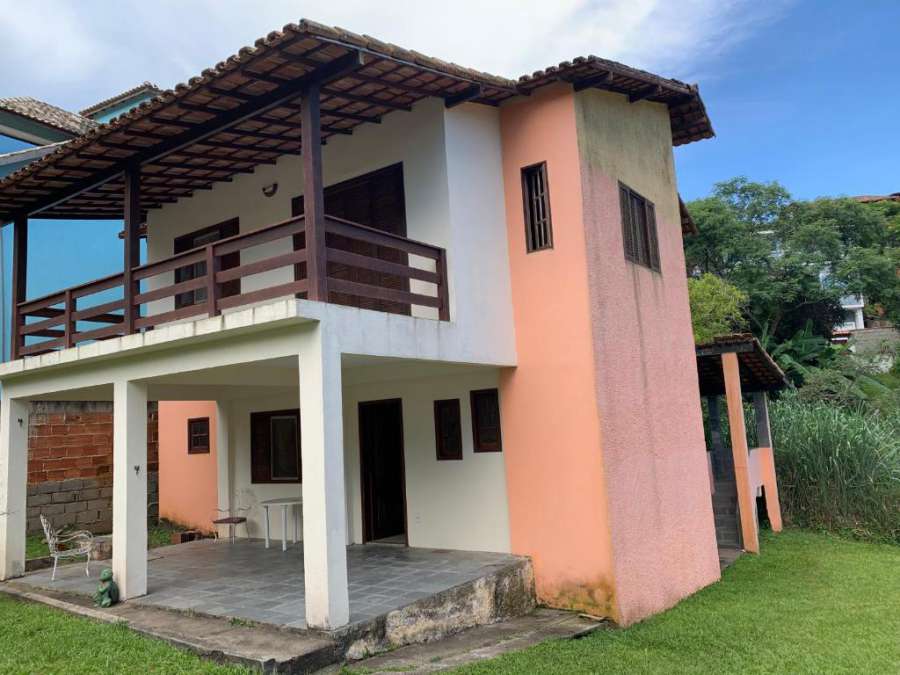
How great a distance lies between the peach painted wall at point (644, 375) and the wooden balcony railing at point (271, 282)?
229cm

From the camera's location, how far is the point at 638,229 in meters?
10.6

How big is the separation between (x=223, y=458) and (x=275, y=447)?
115 cm

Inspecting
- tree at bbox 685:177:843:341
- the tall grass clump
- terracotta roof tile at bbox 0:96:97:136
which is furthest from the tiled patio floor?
tree at bbox 685:177:843:341

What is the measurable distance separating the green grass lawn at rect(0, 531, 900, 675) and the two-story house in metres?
0.75

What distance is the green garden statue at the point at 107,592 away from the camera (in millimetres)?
8023

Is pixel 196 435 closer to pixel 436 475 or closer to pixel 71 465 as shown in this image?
pixel 71 465

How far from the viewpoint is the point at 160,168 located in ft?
34.1

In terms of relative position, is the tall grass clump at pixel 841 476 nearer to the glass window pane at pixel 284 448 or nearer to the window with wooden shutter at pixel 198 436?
the glass window pane at pixel 284 448

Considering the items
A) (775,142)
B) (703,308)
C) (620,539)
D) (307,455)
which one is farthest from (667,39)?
(775,142)

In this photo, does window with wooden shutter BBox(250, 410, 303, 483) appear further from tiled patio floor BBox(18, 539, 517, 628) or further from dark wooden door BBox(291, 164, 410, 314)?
dark wooden door BBox(291, 164, 410, 314)

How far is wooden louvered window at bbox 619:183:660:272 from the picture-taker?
33.3 feet

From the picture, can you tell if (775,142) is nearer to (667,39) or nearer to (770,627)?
(667,39)

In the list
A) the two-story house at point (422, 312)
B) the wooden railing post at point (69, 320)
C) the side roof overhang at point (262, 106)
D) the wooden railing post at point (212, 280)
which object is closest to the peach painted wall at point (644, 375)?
the two-story house at point (422, 312)

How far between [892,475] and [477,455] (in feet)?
33.8
